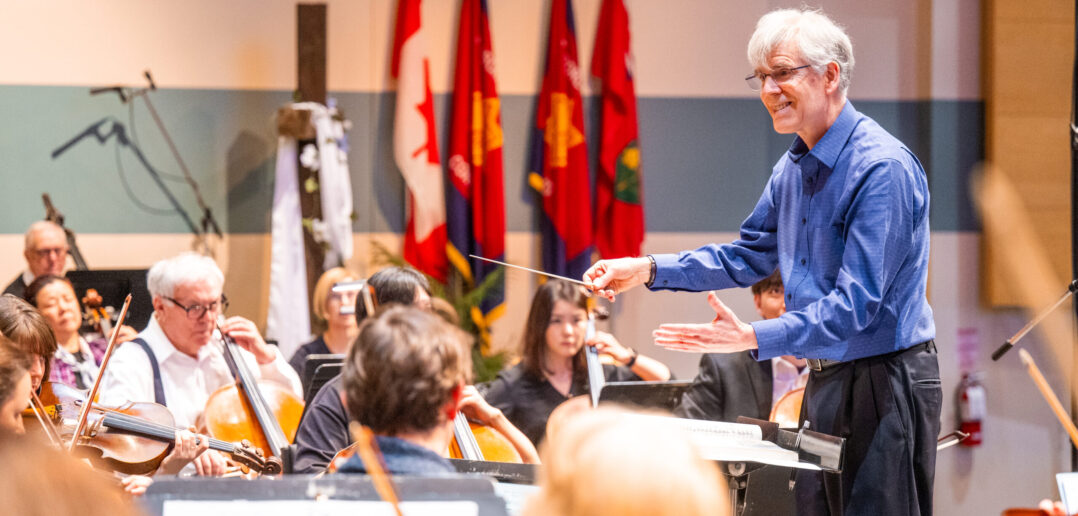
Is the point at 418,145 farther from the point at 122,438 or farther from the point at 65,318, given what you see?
the point at 122,438

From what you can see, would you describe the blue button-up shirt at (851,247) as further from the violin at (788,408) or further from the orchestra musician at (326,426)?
the violin at (788,408)

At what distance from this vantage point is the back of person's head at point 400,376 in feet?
4.92

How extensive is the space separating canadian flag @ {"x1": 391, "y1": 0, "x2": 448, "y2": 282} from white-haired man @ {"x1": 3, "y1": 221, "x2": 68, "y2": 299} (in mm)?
1610

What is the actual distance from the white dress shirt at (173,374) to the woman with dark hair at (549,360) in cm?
78

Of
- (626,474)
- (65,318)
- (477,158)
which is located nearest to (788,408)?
(477,158)

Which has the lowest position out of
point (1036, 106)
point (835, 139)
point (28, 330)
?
point (28, 330)

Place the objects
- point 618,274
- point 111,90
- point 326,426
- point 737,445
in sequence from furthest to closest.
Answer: point 111,90
point 326,426
point 618,274
point 737,445

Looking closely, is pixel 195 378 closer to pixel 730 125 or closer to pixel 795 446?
pixel 795 446

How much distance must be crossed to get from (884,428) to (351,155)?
3.79 metres

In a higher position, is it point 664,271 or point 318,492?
point 664,271

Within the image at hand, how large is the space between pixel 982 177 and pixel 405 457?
475cm

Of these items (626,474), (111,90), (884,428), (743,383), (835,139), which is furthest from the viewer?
(111,90)

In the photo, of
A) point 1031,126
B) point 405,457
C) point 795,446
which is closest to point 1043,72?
point 1031,126

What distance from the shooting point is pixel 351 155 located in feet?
17.5
